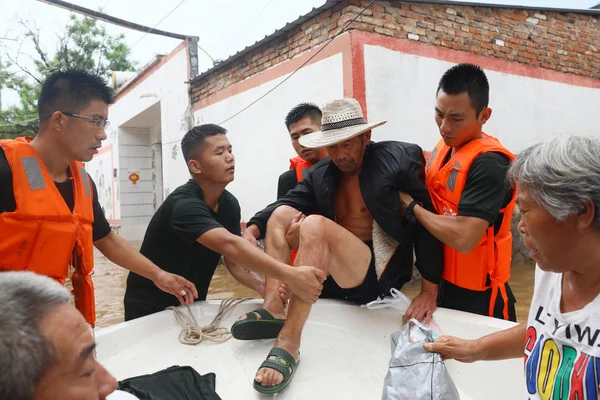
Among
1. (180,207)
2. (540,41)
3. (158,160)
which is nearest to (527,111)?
(540,41)

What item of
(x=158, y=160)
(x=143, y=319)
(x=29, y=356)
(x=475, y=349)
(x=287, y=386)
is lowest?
(x=287, y=386)

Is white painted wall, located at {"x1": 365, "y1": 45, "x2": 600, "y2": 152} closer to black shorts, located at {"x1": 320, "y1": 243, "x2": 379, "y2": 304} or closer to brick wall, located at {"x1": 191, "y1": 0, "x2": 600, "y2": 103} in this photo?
brick wall, located at {"x1": 191, "y1": 0, "x2": 600, "y2": 103}

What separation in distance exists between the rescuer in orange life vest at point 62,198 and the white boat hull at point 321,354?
0.76 feet

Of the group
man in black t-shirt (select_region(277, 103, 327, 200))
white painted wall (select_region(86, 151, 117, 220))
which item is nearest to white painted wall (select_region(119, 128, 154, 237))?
white painted wall (select_region(86, 151, 117, 220))

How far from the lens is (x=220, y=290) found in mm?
6262

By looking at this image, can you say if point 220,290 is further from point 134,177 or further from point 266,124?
point 134,177

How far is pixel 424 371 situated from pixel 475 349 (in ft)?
0.68

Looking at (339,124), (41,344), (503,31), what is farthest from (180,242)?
(503,31)

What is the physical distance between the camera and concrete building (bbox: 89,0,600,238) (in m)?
5.18

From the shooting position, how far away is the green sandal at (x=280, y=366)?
191cm

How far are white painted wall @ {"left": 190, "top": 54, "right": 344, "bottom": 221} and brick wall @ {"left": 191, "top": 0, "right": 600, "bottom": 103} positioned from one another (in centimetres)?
34

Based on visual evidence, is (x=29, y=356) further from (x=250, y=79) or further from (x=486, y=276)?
(x=250, y=79)

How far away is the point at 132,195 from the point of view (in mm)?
12789

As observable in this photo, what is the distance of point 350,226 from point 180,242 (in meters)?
0.98
